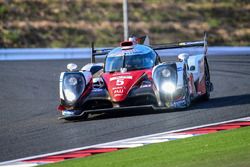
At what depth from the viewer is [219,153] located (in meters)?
10.5

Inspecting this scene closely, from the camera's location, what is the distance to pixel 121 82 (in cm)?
1552

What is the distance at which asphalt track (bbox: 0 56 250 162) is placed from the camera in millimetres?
13109

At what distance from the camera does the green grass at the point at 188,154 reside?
9.93 m

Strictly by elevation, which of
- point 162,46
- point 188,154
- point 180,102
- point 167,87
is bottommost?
point 180,102

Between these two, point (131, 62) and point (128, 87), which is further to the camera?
point (131, 62)

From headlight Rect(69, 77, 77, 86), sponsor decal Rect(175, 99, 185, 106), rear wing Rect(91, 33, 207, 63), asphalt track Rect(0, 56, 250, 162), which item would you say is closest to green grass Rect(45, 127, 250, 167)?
asphalt track Rect(0, 56, 250, 162)

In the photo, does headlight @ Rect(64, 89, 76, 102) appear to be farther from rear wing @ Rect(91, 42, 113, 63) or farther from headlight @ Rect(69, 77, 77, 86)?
rear wing @ Rect(91, 42, 113, 63)

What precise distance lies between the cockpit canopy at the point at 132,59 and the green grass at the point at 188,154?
4.29 metres

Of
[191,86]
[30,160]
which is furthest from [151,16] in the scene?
[30,160]

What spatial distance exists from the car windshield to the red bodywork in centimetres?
33

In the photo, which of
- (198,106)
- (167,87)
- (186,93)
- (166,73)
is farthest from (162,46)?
(167,87)

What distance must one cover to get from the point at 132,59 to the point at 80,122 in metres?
1.93

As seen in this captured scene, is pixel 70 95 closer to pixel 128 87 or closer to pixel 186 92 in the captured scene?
pixel 128 87

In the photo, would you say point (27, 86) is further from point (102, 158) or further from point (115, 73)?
point (102, 158)
